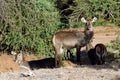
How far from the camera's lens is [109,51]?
22.2 metres

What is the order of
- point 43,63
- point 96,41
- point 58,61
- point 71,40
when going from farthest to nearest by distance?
point 96,41
point 71,40
point 43,63
point 58,61

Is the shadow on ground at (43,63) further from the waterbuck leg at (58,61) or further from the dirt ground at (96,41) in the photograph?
the dirt ground at (96,41)

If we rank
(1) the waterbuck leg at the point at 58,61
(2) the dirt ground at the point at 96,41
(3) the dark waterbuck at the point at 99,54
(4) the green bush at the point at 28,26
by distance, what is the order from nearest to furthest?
(1) the waterbuck leg at the point at 58,61 < (3) the dark waterbuck at the point at 99,54 < (2) the dirt ground at the point at 96,41 < (4) the green bush at the point at 28,26

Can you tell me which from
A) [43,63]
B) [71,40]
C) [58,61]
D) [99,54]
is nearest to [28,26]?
[71,40]

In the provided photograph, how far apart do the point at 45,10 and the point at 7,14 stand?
8.41 ft

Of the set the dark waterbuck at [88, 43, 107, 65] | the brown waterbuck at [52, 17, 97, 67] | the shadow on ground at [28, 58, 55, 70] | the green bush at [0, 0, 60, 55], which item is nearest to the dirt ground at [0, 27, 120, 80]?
the green bush at [0, 0, 60, 55]

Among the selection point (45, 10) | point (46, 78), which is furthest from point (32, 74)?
point (45, 10)

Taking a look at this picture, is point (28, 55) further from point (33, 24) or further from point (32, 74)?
point (32, 74)

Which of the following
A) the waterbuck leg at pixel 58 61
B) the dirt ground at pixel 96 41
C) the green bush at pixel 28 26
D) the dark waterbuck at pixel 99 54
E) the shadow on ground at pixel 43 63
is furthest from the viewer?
the green bush at pixel 28 26

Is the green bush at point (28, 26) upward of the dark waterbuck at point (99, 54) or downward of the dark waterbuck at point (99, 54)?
upward

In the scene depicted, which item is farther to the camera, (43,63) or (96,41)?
(96,41)

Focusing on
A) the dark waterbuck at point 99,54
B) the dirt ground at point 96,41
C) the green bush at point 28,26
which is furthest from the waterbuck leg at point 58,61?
the green bush at point 28,26

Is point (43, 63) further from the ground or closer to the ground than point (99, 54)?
closer to the ground

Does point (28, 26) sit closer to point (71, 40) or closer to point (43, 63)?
point (71, 40)
